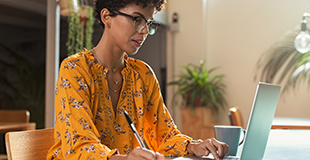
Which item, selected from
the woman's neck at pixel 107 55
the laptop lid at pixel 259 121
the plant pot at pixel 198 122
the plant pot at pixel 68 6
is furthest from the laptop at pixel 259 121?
the plant pot at pixel 198 122

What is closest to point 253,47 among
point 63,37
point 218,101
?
point 218,101

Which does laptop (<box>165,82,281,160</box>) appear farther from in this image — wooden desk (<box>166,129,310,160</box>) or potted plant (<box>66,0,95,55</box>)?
potted plant (<box>66,0,95,55</box>)

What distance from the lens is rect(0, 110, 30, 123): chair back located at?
132 inches

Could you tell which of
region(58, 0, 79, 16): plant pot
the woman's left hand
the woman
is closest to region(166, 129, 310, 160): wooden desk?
the woman's left hand

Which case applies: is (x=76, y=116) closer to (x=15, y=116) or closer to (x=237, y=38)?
(x=15, y=116)

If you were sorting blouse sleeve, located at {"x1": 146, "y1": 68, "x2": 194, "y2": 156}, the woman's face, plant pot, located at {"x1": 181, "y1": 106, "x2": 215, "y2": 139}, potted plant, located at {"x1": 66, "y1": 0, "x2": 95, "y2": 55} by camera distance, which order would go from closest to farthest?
the woman's face
blouse sleeve, located at {"x1": 146, "y1": 68, "x2": 194, "y2": 156}
potted plant, located at {"x1": 66, "y1": 0, "x2": 95, "y2": 55}
plant pot, located at {"x1": 181, "y1": 106, "x2": 215, "y2": 139}

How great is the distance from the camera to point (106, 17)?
4.57ft

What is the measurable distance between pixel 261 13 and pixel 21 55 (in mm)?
3548

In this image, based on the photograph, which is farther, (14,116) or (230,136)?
(14,116)

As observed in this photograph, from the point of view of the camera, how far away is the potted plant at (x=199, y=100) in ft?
16.5

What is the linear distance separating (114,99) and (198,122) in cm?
375

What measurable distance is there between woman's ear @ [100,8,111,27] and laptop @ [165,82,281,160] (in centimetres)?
73

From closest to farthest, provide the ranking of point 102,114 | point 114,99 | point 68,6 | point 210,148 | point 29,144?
1. point 210,148
2. point 29,144
3. point 102,114
4. point 114,99
5. point 68,6

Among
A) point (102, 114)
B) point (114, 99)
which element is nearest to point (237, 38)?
point (114, 99)
